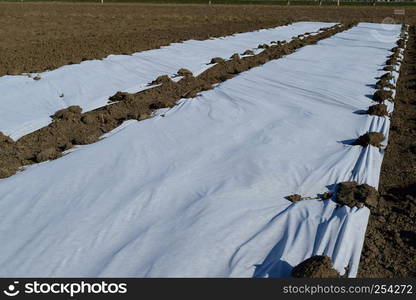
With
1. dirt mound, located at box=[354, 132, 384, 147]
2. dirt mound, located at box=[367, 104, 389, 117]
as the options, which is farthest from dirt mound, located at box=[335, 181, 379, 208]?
dirt mound, located at box=[367, 104, 389, 117]

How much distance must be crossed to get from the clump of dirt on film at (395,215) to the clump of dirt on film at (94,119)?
3.27 meters

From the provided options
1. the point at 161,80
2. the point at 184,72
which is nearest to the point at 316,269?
the point at 161,80

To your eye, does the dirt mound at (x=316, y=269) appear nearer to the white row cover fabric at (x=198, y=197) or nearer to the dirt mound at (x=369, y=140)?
the white row cover fabric at (x=198, y=197)

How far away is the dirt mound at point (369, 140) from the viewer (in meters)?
4.50

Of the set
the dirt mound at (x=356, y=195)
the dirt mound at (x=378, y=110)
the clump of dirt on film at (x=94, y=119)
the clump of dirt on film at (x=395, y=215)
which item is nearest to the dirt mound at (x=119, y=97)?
the clump of dirt on film at (x=94, y=119)

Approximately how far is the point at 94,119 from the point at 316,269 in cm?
425

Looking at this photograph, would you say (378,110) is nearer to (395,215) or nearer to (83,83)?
(395,215)

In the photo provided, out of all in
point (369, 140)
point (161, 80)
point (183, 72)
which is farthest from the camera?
point (183, 72)

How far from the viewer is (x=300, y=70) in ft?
26.7

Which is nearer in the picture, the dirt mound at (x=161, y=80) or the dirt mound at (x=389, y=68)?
the dirt mound at (x=161, y=80)

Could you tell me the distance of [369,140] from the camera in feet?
14.7

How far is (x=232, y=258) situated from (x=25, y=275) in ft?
5.06

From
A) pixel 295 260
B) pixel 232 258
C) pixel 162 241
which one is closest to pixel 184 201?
pixel 162 241

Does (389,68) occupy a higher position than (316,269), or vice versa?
(389,68)
